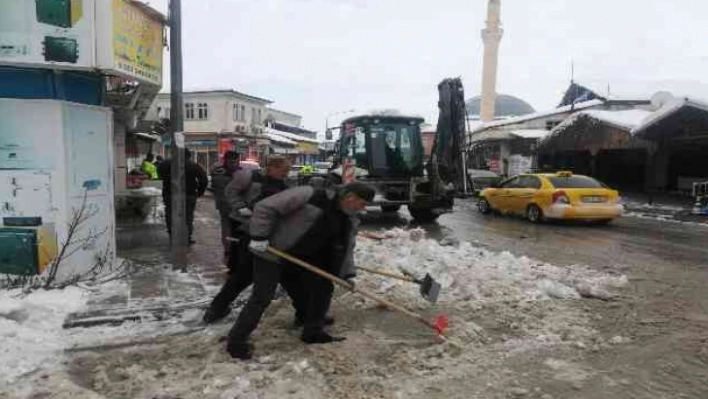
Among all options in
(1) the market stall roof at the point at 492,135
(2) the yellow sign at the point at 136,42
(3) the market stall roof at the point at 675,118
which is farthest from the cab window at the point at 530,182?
(1) the market stall roof at the point at 492,135

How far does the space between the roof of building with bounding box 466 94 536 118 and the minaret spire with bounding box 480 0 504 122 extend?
1092 centimetres

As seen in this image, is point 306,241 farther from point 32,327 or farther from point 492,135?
point 492,135

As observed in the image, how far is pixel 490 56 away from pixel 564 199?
1662 inches

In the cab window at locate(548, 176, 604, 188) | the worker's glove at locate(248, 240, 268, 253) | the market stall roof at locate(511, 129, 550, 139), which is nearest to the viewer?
the worker's glove at locate(248, 240, 268, 253)

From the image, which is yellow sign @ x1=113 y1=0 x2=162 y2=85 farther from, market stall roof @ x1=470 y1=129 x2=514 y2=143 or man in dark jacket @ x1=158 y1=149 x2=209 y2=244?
market stall roof @ x1=470 y1=129 x2=514 y2=143

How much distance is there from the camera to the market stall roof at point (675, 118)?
755 inches

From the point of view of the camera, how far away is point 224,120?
1930 inches

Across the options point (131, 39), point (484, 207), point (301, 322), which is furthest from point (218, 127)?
point (301, 322)

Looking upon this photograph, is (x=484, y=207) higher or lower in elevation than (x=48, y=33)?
lower

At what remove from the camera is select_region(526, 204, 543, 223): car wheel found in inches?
584

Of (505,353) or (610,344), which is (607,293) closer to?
(610,344)

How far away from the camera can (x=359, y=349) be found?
500 centimetres

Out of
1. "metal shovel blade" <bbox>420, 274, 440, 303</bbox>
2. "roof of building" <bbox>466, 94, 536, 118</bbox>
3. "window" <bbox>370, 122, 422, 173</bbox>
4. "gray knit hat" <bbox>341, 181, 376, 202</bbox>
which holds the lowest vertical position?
"metal shovel blade" <bbox>420, 274, 440, 303</bbox>

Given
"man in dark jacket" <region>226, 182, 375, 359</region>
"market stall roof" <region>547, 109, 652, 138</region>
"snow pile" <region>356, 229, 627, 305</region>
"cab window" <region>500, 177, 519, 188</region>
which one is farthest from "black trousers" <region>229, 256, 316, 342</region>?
"market stall roof" <region>547, 109, 652, 138</region>
